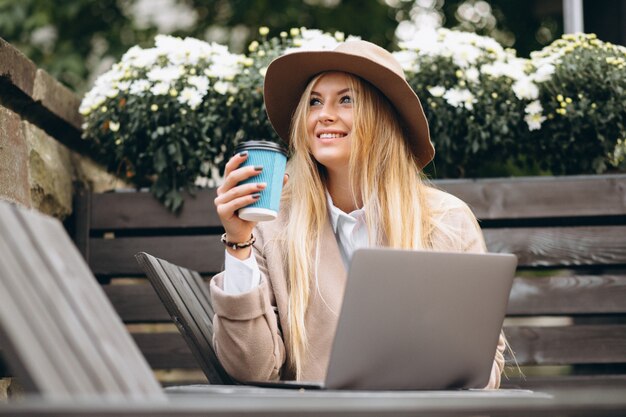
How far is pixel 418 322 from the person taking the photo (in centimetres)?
161

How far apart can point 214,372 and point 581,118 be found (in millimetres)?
1937

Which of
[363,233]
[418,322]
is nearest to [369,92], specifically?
[363,233]

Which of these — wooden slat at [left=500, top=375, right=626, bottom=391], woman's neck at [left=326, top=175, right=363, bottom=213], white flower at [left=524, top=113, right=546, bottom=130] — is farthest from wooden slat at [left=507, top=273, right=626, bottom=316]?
woman's neck at [left=326, top=175, right=363, bottom=213]

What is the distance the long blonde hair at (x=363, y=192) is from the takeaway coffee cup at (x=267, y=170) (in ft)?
2.05

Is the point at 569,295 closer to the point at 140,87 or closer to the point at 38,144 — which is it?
the point at 140,87

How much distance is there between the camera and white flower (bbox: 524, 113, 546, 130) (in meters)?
3.48

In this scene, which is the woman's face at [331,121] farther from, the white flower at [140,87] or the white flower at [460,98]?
the white flower at [140,87]

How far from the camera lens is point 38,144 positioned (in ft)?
10.4

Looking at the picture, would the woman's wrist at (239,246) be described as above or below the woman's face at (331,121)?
below

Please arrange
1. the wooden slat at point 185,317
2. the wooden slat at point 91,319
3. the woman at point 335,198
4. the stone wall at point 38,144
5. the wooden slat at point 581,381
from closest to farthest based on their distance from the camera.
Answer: the wooden slat at point 91,319, the wooden slat at point 185,317, the woman at point 335,198, the stone wall at point 38,144, the wooden slat at point 581,381

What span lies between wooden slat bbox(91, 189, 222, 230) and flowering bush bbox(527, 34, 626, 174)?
1353 millimetres

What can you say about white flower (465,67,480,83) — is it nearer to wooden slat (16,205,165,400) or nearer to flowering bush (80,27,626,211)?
flowering bush (80,27,626,211)

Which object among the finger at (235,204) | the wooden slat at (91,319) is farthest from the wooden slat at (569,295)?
the wooden slat at (91,319)

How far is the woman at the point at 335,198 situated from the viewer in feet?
8.09
